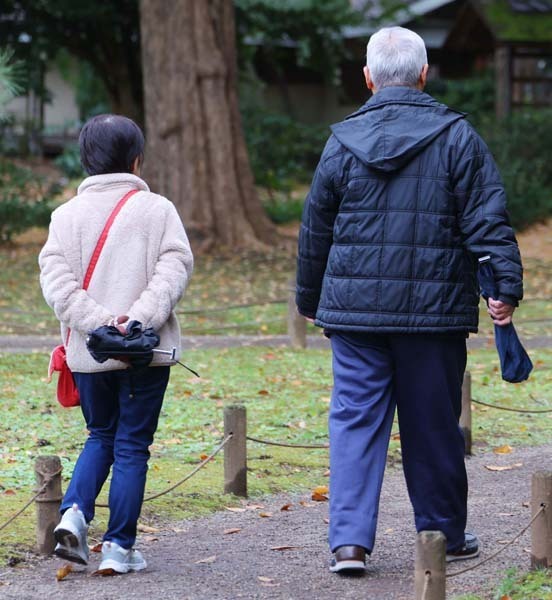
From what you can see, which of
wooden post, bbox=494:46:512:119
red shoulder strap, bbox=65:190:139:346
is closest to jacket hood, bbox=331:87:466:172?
red shoulder strap, bbox=65:190:139:346

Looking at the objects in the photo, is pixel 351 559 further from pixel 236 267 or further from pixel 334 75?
pixel 334 75

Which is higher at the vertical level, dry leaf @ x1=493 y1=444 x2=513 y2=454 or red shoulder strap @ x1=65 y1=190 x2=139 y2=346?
red shoulder strap @ x1=65 y1=190 x2=139 y2=346

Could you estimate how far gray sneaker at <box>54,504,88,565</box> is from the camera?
172 inches

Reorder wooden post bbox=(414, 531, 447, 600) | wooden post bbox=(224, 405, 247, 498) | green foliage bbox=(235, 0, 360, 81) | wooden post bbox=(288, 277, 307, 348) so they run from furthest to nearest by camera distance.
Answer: green foliage bbox=(235, 0, 360, 81)
wooden post bbox=(288, 277, 307, 348)
wooden post bbox=(224, 405, 247, 498)
wooden post bbox=(414, 531, 447, 600)

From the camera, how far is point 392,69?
4.48 meters

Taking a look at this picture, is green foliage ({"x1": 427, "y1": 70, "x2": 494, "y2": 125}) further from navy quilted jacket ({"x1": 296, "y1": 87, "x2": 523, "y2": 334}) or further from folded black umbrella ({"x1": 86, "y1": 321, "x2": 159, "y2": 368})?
folded black umbrella ({"x1": 86, "y1": 321, "x2": 159, "y2": 368})

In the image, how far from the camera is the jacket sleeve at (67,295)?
4.36 metres

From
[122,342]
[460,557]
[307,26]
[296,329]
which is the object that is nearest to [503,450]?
[460,557]

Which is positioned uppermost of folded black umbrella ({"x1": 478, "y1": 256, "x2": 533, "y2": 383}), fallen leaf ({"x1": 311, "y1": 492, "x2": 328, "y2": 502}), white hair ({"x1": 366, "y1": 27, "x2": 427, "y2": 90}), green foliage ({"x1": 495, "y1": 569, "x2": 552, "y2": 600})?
white hair ({"x1": 366, "y1": 27, "x2": 427, "y2": 90})

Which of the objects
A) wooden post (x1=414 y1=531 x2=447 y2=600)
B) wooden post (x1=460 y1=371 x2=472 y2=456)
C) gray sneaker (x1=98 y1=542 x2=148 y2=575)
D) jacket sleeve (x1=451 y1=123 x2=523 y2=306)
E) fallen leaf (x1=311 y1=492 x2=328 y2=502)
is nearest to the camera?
wooden post (x1=414 y1=531 x2=447 y2=600)

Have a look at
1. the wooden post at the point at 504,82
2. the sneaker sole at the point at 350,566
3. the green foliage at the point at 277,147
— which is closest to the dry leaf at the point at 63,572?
the sneaker sole at the point at 350,566

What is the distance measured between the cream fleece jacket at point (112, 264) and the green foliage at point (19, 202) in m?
16.3

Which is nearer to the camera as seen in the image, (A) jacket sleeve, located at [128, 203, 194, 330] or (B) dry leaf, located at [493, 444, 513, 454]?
(A) jacket sleeve, located at [128, 203, 194, 330]

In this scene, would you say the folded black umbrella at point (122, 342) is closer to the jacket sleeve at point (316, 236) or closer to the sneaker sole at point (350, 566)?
the jacket sleeve at point (316, 236)
